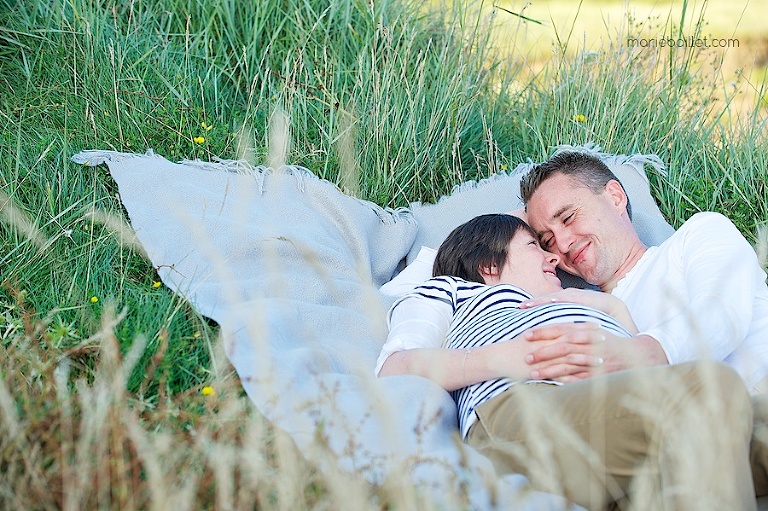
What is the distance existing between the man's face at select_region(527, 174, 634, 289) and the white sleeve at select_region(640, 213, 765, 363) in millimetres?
343

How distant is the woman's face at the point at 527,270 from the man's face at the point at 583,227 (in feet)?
1.07

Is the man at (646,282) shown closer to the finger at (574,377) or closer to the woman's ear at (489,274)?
the finger at (574,377)

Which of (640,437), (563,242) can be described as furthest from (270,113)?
(640,437)

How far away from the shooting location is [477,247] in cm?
314

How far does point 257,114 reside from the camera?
4.58 m

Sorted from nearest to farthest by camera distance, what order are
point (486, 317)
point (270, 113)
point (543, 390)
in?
1. point (543, 390)
2. point (486, 317)
3. point (270, 113)

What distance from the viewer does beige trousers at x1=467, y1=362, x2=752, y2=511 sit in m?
1.82

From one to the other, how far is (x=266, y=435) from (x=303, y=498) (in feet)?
1.93

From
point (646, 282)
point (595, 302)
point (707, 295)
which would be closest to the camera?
point (707, 295)

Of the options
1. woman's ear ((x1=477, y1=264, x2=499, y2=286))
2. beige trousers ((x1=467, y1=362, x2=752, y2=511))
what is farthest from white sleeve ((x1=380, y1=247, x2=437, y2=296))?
beige trousers ((x1=467, y1=362, x2=752, y2=511))

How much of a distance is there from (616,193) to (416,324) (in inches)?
49.4

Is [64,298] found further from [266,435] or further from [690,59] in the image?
[690,59]

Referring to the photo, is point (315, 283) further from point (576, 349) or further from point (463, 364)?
point (576, 349)

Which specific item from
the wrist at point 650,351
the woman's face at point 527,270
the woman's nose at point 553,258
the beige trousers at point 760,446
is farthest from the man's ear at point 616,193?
the beige trousers at point 760,446
